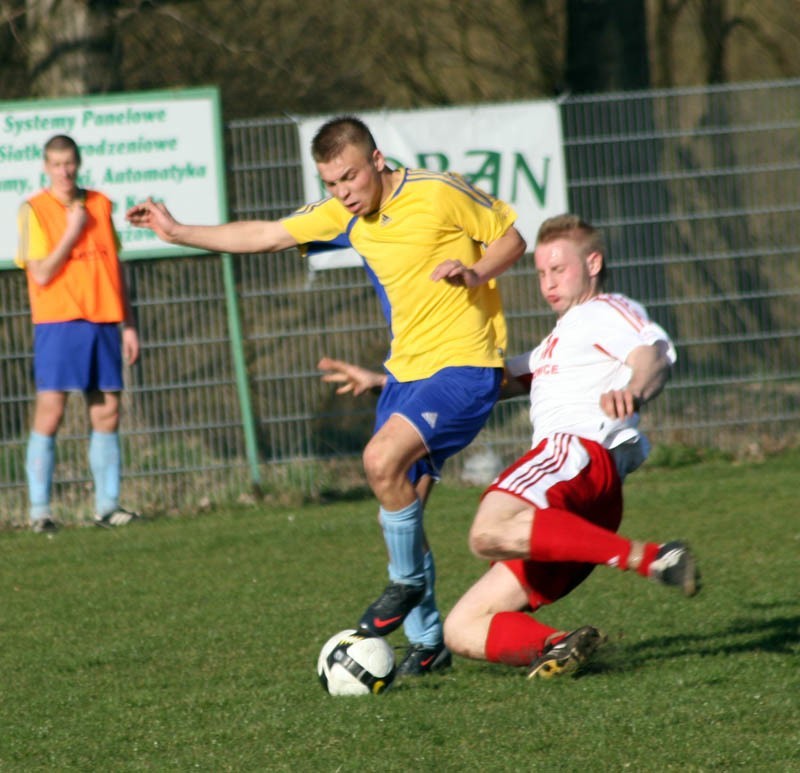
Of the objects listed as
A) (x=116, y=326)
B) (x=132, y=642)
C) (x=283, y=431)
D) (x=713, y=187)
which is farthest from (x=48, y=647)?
(x=713, y=187)

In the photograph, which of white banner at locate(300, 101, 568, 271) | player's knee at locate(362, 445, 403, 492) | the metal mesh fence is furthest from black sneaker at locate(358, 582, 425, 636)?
white banner at locate(300, 101, 568, 271)

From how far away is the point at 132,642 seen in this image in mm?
6137

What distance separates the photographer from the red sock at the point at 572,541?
461 centimetres

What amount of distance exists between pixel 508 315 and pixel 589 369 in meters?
5.51

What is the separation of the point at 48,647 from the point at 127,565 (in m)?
2.07

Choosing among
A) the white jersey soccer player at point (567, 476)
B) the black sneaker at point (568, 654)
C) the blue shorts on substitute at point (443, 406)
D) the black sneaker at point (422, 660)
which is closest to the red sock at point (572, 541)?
the white jersey soccer player at point (567, 476)

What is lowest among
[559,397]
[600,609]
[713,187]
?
[600,609]

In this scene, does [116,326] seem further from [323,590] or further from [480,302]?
[480,302]

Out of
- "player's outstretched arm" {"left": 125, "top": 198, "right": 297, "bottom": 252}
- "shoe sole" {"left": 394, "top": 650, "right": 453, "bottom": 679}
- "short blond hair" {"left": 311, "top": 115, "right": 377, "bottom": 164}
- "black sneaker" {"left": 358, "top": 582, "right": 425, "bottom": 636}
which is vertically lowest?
"shoe sole" {"left": 394, "top": 650, "right": 453, "bottom": 679}

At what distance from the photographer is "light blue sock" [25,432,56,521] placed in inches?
368

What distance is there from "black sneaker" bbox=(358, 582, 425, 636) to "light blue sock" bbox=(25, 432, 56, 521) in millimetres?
4628

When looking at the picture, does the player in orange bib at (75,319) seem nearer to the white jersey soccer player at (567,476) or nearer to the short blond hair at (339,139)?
the short blond hair at (339,139)

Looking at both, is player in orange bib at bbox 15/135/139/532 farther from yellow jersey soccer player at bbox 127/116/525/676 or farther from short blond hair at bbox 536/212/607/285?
short blond hair at bbox 536/212/607/285

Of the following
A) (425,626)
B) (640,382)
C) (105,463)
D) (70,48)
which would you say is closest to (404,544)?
(425,626)
